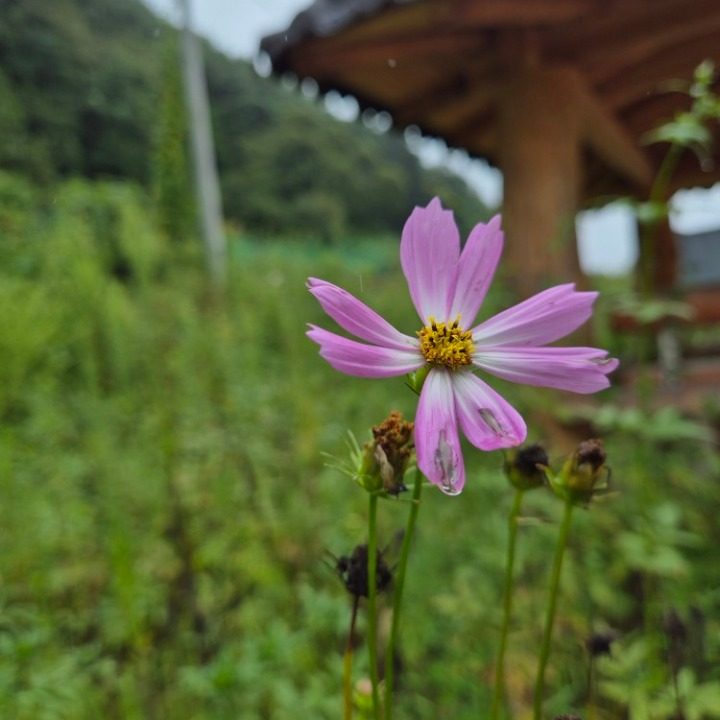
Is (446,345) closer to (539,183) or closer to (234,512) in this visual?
(234,512)

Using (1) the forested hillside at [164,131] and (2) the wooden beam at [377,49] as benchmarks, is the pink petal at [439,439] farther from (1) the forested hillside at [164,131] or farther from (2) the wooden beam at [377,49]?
(2) the wooden beam at [377,49]

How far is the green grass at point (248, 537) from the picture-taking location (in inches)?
22.4

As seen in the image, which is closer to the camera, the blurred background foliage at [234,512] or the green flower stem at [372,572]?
the green flower stem at [372,572]

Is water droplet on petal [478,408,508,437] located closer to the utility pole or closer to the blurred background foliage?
the blurred background foliage

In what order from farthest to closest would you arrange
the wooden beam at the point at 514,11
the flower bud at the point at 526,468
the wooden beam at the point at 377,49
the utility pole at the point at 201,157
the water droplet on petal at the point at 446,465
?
1. the utility pole at the point at 201,157
2. the wooden beam at the point at 377,49
3. the wooden beam at the point at 514,11
4. the flower bud at the point at 526,468
5. the water droplet on petal at the point at 446,465

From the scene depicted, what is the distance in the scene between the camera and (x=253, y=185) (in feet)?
14.8

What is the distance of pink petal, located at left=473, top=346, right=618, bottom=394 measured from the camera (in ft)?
0.67

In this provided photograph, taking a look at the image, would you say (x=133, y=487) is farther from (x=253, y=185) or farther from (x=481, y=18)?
(x=253, y=185)

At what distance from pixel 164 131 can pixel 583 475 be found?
3356 millimetres

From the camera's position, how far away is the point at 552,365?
8.4 inches

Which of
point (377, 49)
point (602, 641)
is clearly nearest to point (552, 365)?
point (602, 641)

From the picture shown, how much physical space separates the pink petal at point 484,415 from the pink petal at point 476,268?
0.02m

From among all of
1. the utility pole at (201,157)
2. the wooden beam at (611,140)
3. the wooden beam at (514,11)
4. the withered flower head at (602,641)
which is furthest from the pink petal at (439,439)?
the utility pole at (201,157)

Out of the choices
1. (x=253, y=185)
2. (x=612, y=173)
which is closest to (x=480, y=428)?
(x=612, y=173)
